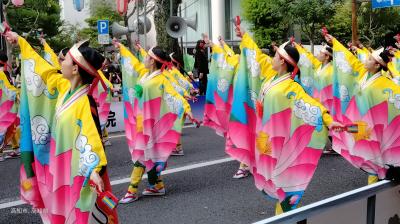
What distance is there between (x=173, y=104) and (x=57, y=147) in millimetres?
2638

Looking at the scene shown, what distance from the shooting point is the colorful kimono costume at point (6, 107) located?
7434 mm

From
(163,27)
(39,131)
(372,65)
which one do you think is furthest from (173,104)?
(163,27)

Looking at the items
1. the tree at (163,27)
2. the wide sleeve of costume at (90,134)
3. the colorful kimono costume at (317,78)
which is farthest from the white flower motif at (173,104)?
the tree at (163,27)

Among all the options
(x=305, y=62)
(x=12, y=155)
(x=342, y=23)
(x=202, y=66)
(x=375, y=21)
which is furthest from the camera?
(x=342, y=23)

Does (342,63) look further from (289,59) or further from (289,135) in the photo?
(289,135)

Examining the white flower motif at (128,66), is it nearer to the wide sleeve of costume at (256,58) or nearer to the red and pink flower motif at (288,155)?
the wide sleeve of costume at (256,58)

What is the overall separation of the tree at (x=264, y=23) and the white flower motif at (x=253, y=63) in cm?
2375

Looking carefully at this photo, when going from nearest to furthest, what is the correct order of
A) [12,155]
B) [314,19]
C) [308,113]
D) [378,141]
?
[308,113], [378,141], [12,155], [314,19]

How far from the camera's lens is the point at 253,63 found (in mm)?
5559

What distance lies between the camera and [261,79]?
18.4 feet

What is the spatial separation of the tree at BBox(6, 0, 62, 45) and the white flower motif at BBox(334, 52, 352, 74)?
18.8 meters

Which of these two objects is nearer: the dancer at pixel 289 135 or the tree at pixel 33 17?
the dancer at pixel 289 135

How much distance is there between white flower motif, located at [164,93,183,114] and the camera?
5.65m

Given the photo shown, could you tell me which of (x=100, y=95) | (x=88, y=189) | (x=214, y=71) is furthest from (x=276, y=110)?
(x=100, y=95)
